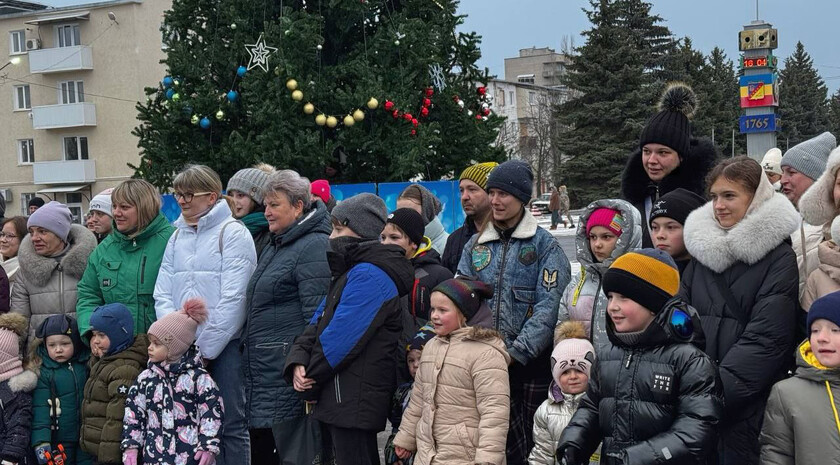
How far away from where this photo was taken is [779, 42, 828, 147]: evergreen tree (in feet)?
178

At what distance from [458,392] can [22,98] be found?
50215 mm

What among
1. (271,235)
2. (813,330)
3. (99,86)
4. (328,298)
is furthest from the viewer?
(99,86)

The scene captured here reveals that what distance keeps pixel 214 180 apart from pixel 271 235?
0.58 m

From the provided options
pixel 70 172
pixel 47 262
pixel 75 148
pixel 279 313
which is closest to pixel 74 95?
pixel 75 148

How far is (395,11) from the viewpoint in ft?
43.0

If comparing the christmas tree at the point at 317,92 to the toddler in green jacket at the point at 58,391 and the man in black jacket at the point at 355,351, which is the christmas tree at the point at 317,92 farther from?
the man in black jacket at the point at 355,351

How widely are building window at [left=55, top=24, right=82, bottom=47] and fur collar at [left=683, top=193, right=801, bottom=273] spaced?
47388 mm

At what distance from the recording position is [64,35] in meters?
46.7

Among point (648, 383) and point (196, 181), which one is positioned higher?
point (196, 181)

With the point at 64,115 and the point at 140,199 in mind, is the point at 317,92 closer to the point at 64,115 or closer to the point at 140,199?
the point at 140,199

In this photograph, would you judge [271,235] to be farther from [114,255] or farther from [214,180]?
[114,255]

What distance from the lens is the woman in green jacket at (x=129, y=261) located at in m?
5.86

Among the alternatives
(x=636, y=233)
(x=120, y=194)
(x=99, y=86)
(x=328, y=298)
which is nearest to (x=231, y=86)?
(x=120, y=194)

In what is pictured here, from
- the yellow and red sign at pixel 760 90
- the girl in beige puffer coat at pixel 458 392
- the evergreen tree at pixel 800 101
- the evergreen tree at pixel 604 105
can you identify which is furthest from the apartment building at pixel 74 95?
the girl in beige puffer coat at pixel 458 392
